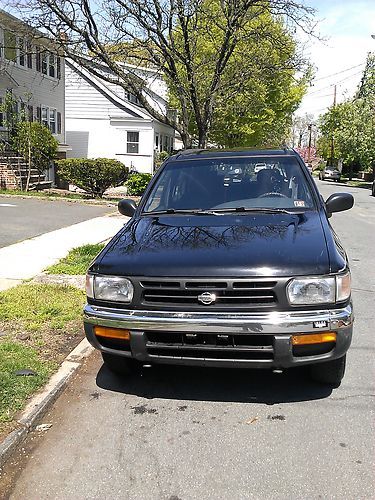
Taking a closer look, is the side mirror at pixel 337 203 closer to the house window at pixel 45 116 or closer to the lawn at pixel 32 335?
the lawn at pixel 32 335

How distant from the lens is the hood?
3334 millimetres

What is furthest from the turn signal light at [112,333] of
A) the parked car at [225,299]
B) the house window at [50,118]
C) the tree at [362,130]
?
the tree at [362,130]

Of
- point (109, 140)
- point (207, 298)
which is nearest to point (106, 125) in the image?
point (109, 140)

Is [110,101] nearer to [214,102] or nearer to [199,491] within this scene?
[214,102]

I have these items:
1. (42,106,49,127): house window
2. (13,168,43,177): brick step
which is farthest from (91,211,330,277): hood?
(42,106,49,127): house window

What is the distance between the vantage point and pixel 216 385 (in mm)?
4000

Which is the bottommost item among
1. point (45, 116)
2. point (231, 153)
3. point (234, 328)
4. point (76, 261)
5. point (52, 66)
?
point (76, 261)

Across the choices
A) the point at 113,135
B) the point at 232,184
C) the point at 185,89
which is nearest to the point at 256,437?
the point at 232,184

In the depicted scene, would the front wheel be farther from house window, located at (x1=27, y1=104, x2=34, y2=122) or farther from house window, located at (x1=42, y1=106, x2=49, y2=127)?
house window, located at (x1=42, y1=106, x2=49, y2=127)

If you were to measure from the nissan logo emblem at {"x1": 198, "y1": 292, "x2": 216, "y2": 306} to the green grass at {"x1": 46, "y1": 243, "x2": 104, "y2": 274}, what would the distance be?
4.27 meters

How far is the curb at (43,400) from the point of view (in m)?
3.11

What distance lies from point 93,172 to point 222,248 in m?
15.7

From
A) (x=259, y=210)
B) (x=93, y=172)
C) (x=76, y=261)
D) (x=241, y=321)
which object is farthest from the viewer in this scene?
(x=93, y=172)

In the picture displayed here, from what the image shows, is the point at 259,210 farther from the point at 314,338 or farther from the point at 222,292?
the point at 314,338
